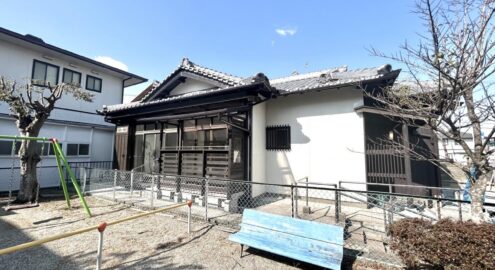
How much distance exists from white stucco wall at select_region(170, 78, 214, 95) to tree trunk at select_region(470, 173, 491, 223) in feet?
26.9

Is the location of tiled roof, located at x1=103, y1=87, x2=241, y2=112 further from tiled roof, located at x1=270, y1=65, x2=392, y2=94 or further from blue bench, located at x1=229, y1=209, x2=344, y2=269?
blue bench, located at x1=229, y1=209, x2=344, y2=269

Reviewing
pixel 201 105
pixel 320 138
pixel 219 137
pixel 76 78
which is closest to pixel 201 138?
pixel 219 137

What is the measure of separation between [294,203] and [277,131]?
3720mm

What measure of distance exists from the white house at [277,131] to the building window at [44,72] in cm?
488

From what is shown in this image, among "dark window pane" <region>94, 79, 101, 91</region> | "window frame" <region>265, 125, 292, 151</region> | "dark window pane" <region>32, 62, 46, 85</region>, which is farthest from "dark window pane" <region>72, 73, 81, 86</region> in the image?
"window frame" <region>265, 125, 292, 151</region>

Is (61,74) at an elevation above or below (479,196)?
above

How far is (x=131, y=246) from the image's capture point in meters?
4.37

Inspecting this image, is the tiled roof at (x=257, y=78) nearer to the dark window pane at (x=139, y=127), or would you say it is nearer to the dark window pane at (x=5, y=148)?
the dark window pane at (x=139, y=127)

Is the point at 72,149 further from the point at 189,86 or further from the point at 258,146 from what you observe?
the point at 258,146

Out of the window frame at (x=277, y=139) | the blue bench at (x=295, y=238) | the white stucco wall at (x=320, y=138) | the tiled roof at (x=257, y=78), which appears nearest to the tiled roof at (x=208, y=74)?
the tiled roof at (x=257, y=78)

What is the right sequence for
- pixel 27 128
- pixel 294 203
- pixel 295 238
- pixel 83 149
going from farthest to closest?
pixel 83 149 → pixel 27 128 → pixel 294 203 → pixel 295 238

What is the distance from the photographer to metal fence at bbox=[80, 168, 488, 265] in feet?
15.0

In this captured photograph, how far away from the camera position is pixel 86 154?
12047mm

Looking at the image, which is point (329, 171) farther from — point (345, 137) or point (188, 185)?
point (188, 185)
